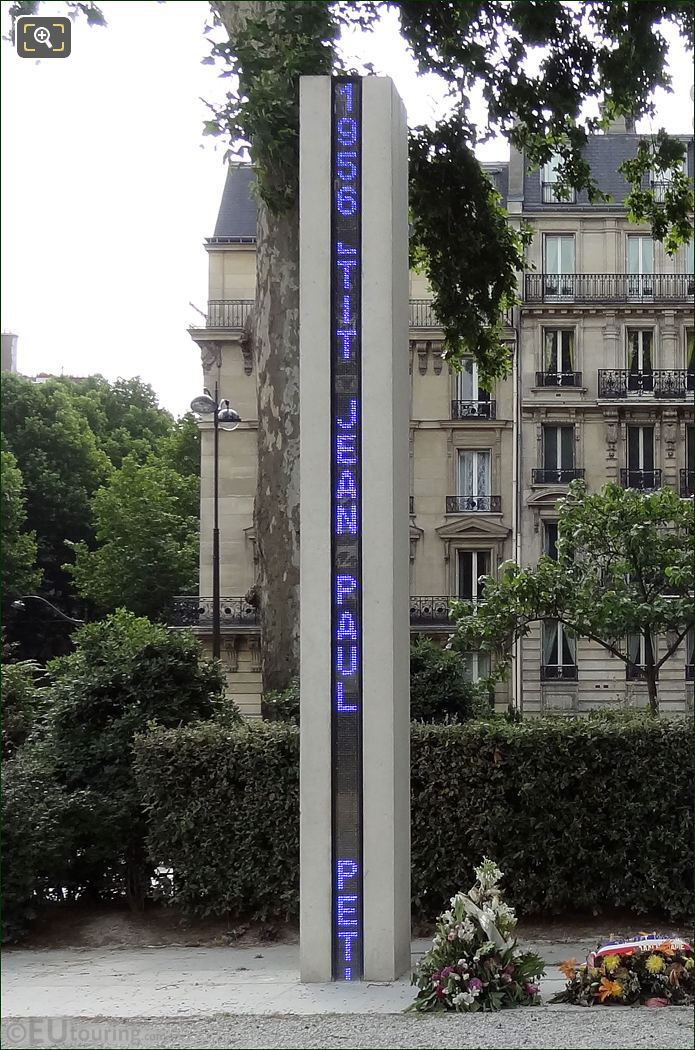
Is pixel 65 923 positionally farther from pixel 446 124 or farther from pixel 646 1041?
pixel 446 124

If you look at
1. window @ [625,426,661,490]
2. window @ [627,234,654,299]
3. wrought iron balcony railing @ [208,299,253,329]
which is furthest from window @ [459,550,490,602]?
wrought iron balcony railing @ [208,299,253,329]

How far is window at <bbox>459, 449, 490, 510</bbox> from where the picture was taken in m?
33.2

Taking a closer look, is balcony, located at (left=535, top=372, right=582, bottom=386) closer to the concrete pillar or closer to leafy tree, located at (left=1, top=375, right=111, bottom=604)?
leafy tree, located at (left=1, top=375, right=111, bottom=604)

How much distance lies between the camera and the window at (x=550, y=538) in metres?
32.1

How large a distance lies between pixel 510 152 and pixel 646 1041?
3081 cm

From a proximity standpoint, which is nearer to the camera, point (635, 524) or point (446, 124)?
point (446, 124)

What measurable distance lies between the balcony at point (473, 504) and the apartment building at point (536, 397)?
0.12 ft

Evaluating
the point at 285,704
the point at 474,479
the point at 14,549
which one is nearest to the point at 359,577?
the point at 285,704

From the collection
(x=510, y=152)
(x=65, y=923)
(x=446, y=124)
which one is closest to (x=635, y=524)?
(x=446, y=124)

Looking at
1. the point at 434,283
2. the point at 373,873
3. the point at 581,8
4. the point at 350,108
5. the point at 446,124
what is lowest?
the point at 373,873

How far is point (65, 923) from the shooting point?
1089cm

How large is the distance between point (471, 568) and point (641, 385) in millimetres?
6594

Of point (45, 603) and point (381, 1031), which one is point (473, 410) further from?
point (381, 1031)

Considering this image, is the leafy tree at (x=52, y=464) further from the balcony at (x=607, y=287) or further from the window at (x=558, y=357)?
the balcony at (x=607, y=287)
